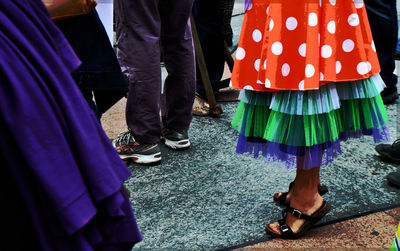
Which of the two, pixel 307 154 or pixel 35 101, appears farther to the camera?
pixel 307 154

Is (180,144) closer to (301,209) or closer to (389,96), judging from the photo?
(301,209)

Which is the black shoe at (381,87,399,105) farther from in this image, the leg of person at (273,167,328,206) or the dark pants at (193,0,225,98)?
the leg of person at (273,167,328,206)

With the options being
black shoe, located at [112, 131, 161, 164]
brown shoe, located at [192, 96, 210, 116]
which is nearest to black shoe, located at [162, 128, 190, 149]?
black shoe, located at [112, 131, 161, 164]

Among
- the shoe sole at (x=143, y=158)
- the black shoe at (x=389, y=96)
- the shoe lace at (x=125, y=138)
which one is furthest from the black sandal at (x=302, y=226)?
the black shoe at (x=389, y=96)

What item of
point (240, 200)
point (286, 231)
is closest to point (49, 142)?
point (286, 231)

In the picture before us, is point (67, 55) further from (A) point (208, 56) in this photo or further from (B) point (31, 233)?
(A) point (208, 56)

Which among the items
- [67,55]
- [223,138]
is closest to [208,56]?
[223,138]

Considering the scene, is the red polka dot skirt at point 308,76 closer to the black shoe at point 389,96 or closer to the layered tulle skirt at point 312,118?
the layered tulle skirt at point 312,118

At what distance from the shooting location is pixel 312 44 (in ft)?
5.72

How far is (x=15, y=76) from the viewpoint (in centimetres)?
91

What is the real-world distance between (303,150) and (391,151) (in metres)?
1.22

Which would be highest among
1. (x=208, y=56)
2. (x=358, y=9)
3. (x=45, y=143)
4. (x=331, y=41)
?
(x=358, y=9)

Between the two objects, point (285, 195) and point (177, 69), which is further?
point (177, 69)

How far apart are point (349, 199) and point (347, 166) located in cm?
43
